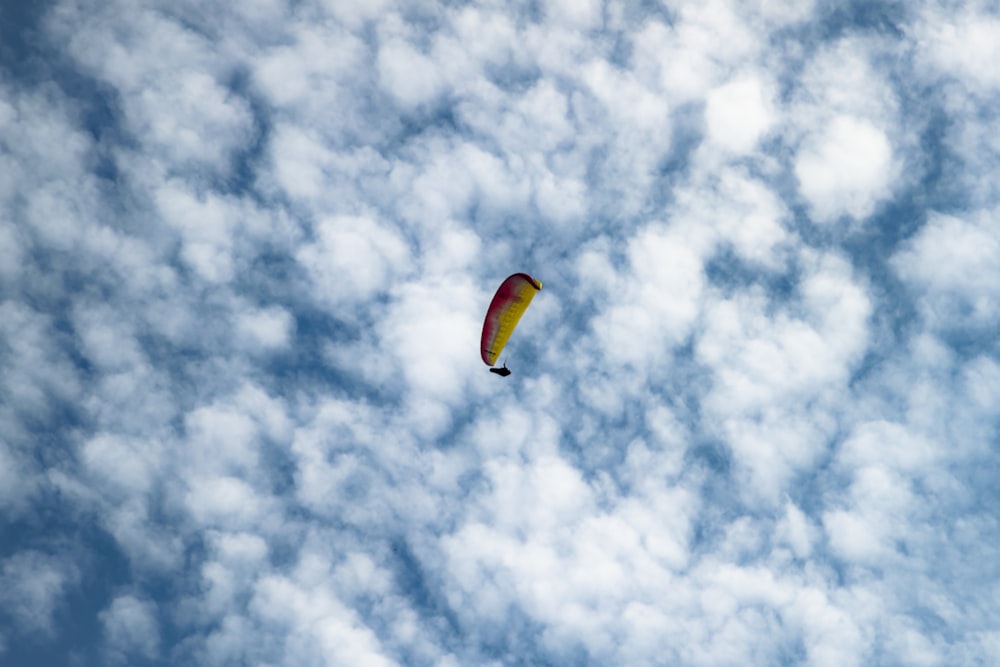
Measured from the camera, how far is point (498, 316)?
5228 centimetres

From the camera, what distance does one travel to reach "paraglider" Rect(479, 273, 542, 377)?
5019 centimetres

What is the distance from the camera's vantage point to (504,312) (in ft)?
171

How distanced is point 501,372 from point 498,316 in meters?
3.80

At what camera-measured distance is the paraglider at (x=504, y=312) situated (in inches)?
1976

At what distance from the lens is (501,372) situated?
53625 millimetres
